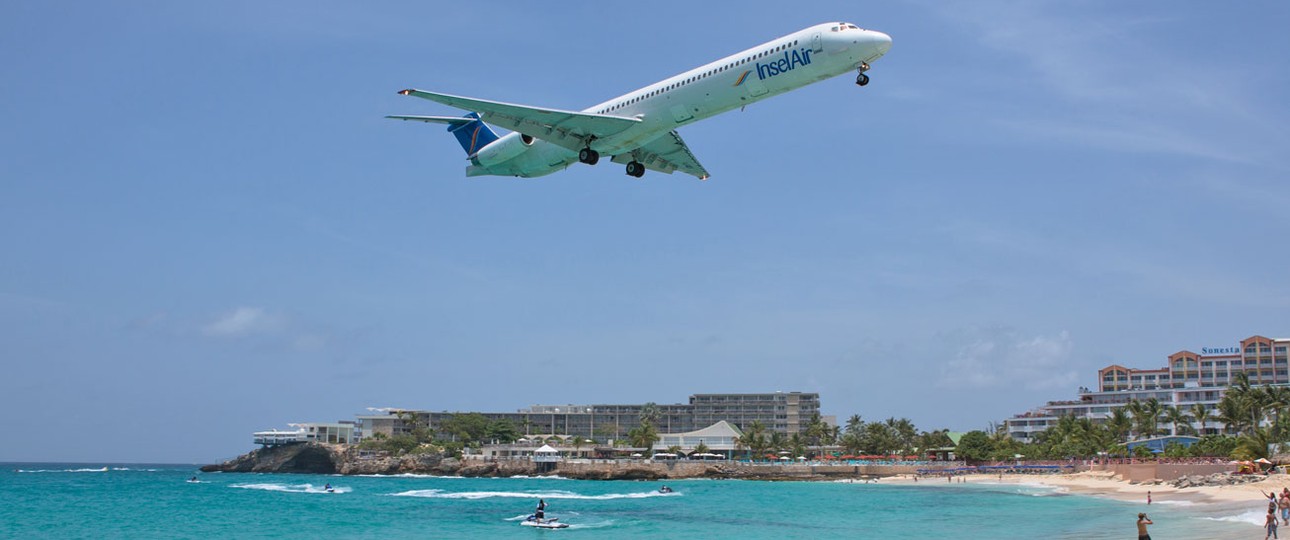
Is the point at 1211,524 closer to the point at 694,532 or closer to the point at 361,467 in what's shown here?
the point at 694,532

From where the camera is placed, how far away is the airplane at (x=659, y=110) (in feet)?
103

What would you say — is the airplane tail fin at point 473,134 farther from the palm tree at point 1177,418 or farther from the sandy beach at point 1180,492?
the palm tree at point 1177,418

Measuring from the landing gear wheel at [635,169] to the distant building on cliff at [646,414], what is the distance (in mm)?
132848

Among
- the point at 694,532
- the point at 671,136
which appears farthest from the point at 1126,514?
the point at 671,136

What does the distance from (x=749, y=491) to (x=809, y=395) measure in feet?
270

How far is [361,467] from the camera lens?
14975cm

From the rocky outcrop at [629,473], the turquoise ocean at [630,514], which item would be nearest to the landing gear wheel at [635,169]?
the turquoise ocean at [630,514]

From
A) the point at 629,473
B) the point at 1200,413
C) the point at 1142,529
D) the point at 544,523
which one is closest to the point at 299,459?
the point at 629,473

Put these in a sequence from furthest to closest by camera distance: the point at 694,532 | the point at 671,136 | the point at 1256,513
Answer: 1. the point at 694,532
2. the point at 1256,513
3. the point at 671,136

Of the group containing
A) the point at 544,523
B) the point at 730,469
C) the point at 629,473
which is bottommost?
the point at 629,473

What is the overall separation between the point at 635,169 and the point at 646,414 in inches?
5657

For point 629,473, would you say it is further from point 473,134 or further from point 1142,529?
point 1142,529

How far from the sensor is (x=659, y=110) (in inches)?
1375

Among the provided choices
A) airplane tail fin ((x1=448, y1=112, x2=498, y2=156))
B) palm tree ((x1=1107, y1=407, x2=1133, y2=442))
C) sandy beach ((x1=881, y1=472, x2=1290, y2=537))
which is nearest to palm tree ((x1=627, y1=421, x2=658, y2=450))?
sandy beach ((x1=881, y1=472, x2=1290, y2=537))
